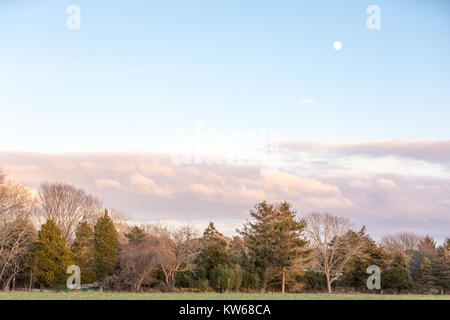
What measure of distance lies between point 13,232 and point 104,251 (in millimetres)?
8100

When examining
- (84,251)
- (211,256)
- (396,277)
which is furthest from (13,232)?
(396,277)

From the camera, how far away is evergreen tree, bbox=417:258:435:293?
53.9 meters

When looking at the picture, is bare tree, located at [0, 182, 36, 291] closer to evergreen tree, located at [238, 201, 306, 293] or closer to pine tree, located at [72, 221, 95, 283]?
pine tree, located at [72, 221, 95, 283]

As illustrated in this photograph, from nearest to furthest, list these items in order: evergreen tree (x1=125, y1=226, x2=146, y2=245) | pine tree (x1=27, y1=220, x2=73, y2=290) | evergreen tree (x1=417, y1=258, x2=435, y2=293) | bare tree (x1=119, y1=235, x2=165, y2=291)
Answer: bare tree (x1=119, y1=235, x2=165, y2=291) → pine tree (x1=27, y1=220, x2=73, y2=290) → evergreen tree (x1=125, y1=226, x2=146, y2=245) → evergreen tree (x1=417, y1=258, x2=435, y2=293)

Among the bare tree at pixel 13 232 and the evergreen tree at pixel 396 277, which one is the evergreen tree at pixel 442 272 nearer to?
the evergreen tree at pixel 396 277

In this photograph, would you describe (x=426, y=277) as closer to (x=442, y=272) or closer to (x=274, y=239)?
(x=442, y=272)

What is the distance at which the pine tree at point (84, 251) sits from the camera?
143 feet

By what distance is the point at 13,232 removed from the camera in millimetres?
43125

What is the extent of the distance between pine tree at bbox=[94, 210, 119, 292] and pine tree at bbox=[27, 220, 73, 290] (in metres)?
2.68

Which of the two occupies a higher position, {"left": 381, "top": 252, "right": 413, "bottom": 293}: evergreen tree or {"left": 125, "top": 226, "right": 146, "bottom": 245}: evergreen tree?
{"left": 125, "top": 226, "right": 146, "bottom": 245}: evergreen tree

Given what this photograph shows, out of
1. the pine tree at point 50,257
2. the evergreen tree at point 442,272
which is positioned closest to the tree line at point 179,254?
the pine tree at point 50,257

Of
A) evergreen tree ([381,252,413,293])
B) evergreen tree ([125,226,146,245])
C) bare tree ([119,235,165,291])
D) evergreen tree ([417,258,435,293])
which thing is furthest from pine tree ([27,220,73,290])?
evergreen tree ([417,258,435,293])

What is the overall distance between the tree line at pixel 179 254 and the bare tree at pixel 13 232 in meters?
0.09

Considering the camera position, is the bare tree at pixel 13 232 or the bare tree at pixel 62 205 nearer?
the bare tree at pixel 13 232
